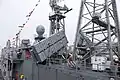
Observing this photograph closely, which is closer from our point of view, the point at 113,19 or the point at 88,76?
the point at 88,76

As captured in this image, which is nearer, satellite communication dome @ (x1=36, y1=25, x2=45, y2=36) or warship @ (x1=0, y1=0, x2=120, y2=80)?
warship @ (x1=0, y1=0, x2=120, y2=80)

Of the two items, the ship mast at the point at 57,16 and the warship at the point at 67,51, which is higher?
the ship mast at the point at 57,16

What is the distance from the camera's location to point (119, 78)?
8.16 metres

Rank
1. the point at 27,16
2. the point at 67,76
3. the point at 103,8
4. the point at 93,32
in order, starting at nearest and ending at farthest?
the point at 67,76, the point at 103,8, the point at 93,32, the point at 27,16

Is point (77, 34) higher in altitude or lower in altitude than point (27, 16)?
lower

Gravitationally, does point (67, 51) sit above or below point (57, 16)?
below

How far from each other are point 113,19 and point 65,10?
824 centimetres

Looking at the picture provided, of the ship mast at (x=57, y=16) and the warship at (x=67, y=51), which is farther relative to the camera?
the ship mast at (x=57, y=16)

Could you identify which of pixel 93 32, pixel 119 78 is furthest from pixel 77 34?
pixel 119 78

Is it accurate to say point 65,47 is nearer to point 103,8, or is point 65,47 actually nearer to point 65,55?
point 65,55

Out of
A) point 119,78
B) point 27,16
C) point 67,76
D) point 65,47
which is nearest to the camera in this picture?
point 119,78

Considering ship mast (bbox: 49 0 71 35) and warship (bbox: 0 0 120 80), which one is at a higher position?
ship mast (bbox: 49 0 71 35)

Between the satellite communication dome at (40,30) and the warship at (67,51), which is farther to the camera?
the satellite communication dome at (40,30)

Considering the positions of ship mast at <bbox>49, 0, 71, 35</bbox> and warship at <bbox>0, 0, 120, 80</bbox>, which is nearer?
warship at <bbox>0, 0, 120, 80</bbox>
